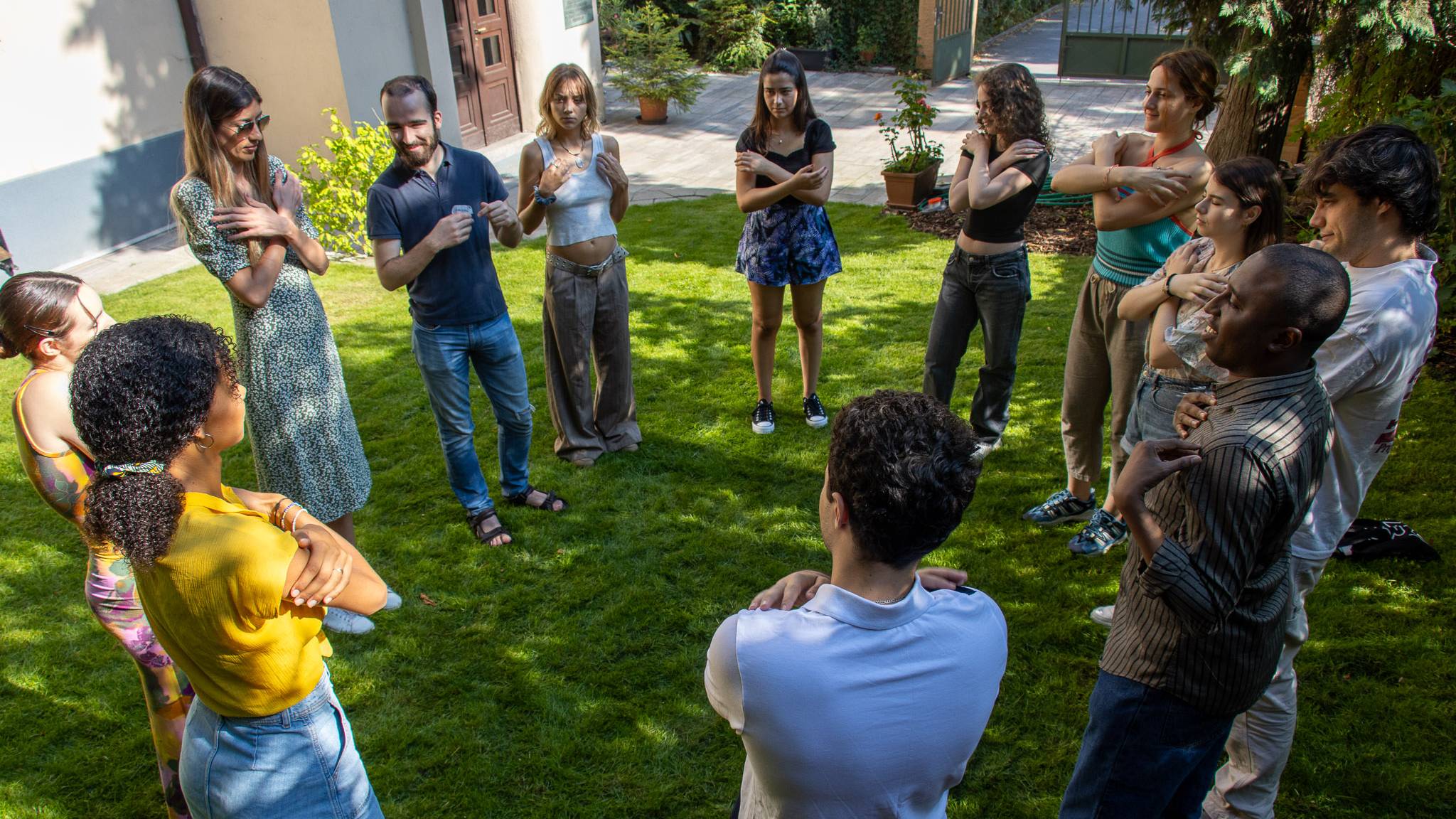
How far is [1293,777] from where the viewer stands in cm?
304

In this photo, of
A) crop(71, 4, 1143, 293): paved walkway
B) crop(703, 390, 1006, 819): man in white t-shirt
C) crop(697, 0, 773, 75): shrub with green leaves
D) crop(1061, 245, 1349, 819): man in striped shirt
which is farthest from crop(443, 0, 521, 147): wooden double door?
crop(703, 390, 1006, 819): man in white t-shirt

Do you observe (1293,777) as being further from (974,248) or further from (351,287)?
(351,287)

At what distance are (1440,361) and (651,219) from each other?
655cm

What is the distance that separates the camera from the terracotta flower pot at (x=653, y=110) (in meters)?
13.6

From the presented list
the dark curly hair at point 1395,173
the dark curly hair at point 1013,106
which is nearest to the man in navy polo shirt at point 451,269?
the dark curly hair at point 1013,106

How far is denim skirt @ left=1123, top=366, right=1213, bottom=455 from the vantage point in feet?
10.5

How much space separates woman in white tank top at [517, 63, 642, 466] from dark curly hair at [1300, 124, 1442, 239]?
301 centimetres

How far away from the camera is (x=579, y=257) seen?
4.61m

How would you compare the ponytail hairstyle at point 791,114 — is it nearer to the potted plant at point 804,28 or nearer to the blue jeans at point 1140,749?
the blue jeans at point 1140,749

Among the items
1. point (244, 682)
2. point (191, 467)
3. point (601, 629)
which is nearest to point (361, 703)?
point (601, 629)

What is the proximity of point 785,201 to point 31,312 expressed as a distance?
331cm

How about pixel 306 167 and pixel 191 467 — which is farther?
pixel 306 167

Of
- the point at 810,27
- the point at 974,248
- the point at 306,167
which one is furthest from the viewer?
the point at 810,27

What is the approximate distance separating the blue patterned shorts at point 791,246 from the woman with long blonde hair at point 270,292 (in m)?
2.18
